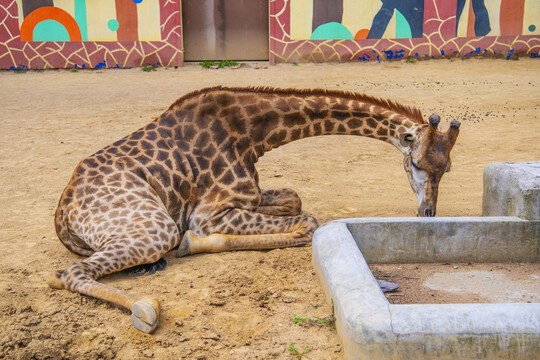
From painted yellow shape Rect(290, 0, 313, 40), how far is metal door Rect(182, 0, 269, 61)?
105 centimetres

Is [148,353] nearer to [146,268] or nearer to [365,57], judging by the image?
[146,268]

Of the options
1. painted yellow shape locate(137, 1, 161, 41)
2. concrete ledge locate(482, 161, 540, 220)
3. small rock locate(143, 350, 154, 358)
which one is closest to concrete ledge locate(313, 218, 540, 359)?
small rock locate(143, 350, 154, 358)

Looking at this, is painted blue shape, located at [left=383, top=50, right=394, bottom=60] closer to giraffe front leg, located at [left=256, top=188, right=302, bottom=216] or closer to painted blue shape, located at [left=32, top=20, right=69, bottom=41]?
painted blue shape, located at [left=32, top=20, right=69, bottom=41]

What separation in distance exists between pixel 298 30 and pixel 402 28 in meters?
2.45

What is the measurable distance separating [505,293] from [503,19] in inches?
476

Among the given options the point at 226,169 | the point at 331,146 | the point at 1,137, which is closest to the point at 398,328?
the point at 226,169

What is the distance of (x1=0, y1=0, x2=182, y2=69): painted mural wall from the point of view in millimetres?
14070

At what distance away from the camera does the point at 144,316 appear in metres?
3.27

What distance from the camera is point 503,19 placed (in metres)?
14.0

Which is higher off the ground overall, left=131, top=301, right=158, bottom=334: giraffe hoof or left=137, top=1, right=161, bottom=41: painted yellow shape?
left=137, top=1, right=161, bottom=41: painted yellow shape

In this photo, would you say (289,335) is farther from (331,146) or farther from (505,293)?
(331,146)

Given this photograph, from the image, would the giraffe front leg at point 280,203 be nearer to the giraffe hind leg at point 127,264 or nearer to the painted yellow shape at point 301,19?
the giraffe hind leg at point 127,264

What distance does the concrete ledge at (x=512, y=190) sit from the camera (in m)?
3.87

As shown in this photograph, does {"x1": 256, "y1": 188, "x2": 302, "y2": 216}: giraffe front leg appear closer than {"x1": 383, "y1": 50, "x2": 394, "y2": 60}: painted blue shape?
Yes
